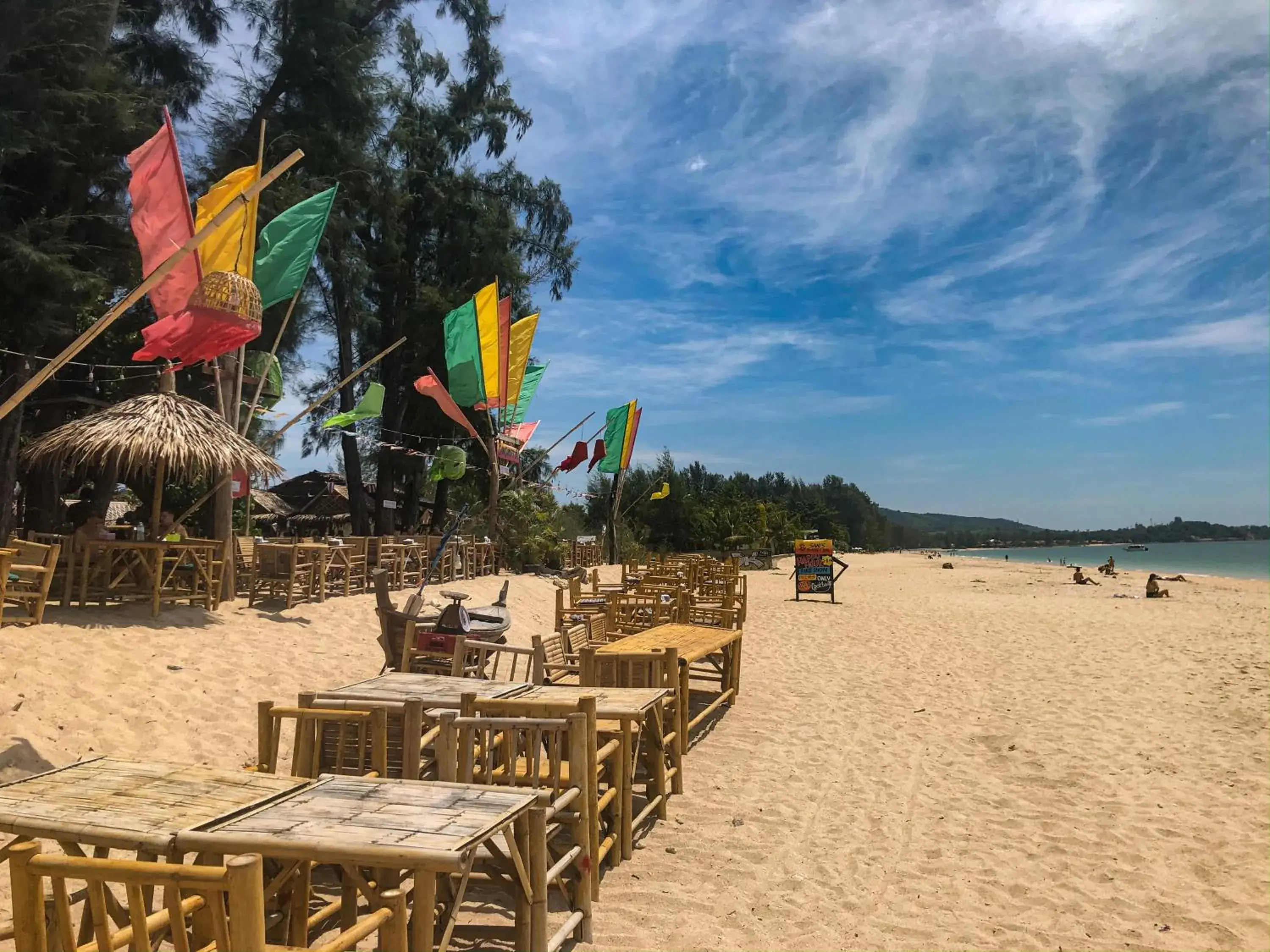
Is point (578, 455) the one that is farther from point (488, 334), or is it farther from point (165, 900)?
point (165, 900)

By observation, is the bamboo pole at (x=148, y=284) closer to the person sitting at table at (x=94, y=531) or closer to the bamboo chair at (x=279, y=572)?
the person sitting at table at (x=94, y=531)

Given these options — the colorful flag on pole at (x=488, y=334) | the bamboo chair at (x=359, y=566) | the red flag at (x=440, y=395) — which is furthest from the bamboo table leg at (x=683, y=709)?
the colorful flag on pole at (x=488, y=334)

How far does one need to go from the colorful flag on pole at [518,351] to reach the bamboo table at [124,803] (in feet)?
47.5

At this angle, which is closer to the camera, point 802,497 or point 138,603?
point 138,603

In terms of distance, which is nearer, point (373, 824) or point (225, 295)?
point (373, 824)

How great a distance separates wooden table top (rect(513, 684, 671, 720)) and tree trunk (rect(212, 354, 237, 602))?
6770 millimetres

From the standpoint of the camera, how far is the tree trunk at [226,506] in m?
10.2

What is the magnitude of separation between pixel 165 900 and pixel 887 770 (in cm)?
506

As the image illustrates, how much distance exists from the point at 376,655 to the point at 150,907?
231 inches

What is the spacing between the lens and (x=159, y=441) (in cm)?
866

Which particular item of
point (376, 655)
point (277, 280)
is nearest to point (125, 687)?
point (376, 655)

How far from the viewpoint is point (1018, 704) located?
25.9 feet

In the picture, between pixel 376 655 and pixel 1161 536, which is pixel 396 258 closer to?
pixel 376 655

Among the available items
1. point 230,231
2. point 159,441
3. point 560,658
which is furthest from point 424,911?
point 159,441
